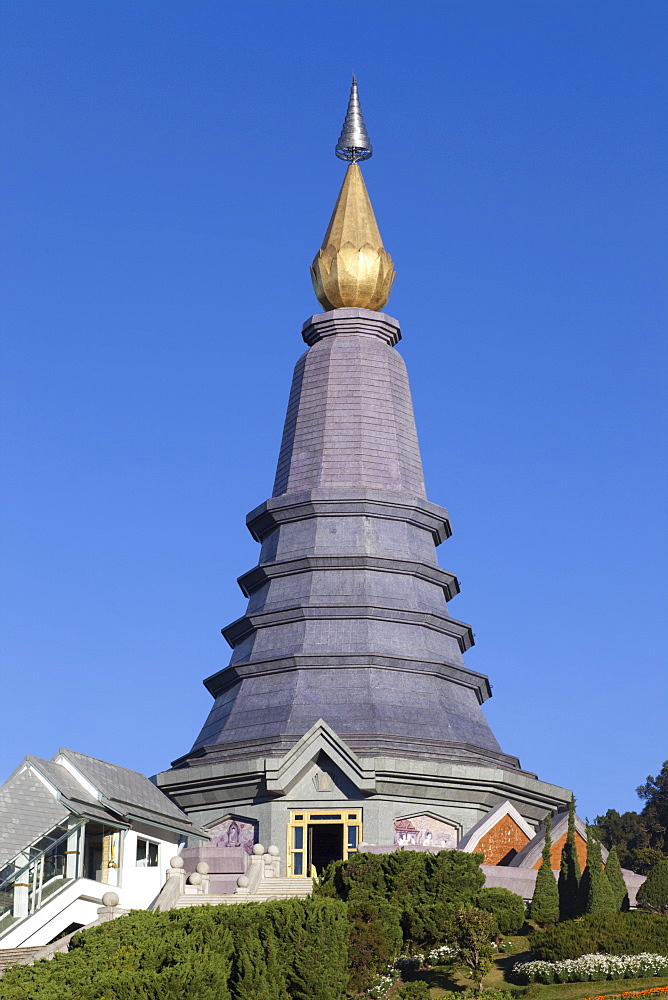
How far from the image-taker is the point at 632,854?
5184 cm

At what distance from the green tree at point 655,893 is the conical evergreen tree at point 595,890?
114 centimetres

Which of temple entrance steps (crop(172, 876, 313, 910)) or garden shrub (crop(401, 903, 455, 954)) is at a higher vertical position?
temple entrance steps (crop(172, 876, 313, 910))

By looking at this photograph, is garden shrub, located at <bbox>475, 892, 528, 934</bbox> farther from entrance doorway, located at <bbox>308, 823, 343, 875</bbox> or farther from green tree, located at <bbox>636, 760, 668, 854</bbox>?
green tree, located at <bbox>636, 760, 668, 854</bbox>

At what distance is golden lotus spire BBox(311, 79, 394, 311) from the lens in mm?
53031

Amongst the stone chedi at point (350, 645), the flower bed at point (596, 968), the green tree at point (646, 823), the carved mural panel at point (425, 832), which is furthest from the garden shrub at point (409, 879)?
the green tree at point (646, 823)

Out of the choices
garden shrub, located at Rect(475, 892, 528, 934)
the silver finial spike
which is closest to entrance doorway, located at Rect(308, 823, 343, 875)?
garden shrub, located at Rect(475, 892, 528, 934)

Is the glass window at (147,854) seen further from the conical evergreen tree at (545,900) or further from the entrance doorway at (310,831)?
the conical evergreen tree at (545,900)

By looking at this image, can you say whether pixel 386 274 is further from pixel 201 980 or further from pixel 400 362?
pixel 201 980

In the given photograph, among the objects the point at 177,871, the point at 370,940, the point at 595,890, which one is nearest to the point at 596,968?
the point at 595,890

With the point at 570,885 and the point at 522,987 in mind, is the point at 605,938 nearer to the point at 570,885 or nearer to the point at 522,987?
the point at 522,987

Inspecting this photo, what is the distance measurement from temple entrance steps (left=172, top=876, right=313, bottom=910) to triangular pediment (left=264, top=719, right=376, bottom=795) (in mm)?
3876

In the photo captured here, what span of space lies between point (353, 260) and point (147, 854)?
2376 cm

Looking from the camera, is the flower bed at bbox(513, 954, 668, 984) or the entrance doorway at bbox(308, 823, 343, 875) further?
the entrance doorway at bbox(308, 823, 343, 875)

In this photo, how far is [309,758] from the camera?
40.0 m
